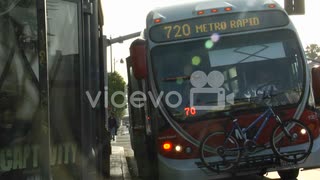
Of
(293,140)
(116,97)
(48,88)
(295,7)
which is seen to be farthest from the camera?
(295,7)

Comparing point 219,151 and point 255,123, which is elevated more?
point 255,123

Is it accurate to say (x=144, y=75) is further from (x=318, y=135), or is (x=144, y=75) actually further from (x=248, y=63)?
(x=318, y=135)

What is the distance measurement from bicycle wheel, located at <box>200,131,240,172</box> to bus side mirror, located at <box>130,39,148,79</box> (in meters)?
1.43

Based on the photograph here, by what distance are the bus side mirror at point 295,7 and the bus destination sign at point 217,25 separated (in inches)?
318

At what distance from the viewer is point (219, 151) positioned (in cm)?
813

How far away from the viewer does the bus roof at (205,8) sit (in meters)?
8.76

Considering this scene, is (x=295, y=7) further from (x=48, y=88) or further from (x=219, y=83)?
(x=48, y=88)

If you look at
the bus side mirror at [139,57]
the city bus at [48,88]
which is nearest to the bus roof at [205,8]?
the bus side mirror at [139,57]

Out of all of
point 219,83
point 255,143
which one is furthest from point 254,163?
point 219,83

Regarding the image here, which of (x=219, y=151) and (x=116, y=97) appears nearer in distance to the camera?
Answer: (x=219, y=151)

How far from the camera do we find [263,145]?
324 inches

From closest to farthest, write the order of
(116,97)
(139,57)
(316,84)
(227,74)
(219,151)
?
(139,57), (219,151), (227,74), (316,84), (116,97)

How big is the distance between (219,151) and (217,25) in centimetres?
209

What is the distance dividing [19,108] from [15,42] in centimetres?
48
